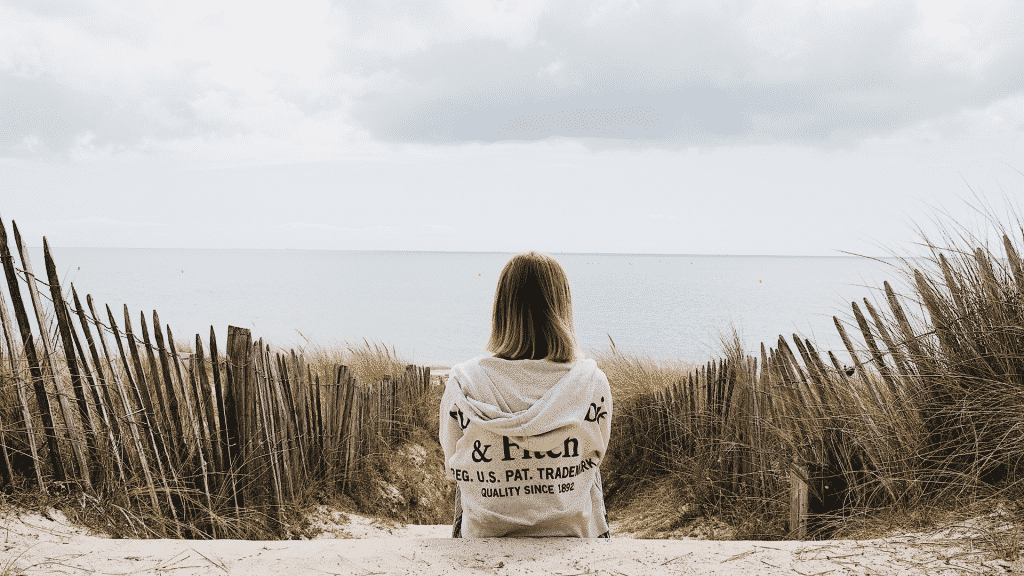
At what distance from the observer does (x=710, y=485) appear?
3.17 m

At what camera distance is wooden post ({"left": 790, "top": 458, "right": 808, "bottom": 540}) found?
8.04 feet

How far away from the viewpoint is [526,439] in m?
1.82

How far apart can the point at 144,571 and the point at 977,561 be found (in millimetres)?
2311

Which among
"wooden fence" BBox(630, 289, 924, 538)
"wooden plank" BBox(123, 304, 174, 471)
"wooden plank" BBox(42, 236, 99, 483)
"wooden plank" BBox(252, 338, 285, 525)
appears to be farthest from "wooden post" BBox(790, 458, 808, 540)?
"wooden plank" BBox(42, 236, 99, 483)

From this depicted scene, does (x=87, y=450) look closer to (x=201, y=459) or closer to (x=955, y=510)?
(x=201, y=459)

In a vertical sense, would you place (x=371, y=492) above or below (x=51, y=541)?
below

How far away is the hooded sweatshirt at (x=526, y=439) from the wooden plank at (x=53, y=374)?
57.2 inches

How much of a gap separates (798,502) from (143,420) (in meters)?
2.72

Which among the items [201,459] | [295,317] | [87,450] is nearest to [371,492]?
[201,459]

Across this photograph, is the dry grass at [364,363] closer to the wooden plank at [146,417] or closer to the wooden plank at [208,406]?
the wooden plank at [208,406]

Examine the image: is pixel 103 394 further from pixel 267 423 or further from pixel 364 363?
pixel 364 363

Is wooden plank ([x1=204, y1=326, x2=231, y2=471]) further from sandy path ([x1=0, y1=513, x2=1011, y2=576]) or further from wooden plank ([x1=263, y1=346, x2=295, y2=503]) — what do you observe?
sandy path ([x1=0, y1=513, x2=1011, y2=576])

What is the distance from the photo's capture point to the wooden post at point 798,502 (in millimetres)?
2451

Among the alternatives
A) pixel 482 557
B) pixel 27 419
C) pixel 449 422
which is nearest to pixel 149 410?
pixel 27 419
